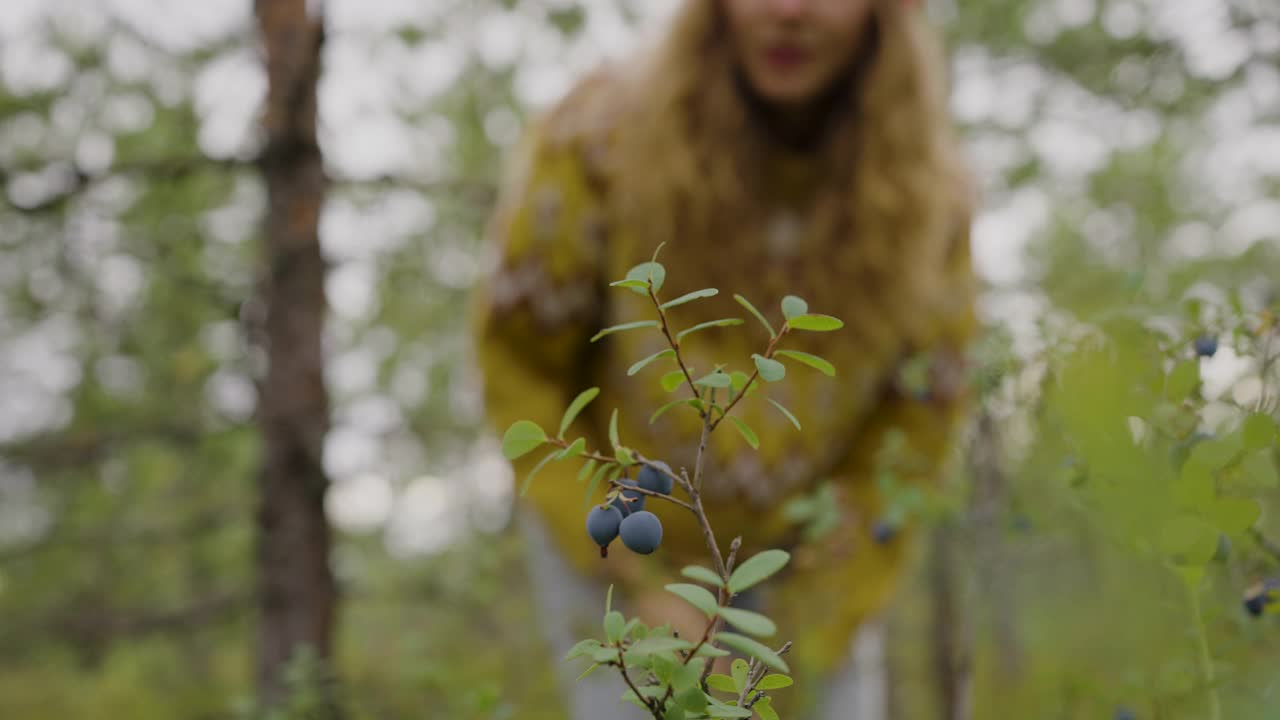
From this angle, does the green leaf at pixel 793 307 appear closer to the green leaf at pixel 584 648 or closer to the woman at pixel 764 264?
the green leaf at pixel 584 648

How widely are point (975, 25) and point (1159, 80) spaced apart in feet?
5.53

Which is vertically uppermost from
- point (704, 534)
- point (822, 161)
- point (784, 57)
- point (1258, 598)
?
point (784, 57)

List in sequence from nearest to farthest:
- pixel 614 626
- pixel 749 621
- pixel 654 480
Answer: pixel 749 621 → pixel 614 626 → pixel 654 480

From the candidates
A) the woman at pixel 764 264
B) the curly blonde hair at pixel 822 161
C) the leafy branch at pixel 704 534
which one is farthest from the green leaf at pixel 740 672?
the curly blonde hair at pixel 822 161

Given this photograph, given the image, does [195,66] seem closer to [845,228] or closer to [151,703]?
[845,228]

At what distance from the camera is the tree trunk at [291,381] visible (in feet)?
10.00

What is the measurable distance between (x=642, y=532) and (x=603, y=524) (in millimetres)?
30

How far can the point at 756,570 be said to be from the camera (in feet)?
1.66

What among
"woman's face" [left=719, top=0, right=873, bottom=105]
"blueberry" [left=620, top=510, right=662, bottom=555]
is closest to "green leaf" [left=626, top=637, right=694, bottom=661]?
"blueberry" [left=620, top=510, right=662, bottom=555]

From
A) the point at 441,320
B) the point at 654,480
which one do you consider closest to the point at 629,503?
the point at 654,480

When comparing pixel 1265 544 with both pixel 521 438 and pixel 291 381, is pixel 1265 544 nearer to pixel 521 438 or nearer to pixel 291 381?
pixel 521 438

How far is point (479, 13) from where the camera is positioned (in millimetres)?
3471

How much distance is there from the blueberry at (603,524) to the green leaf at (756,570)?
0.13 m

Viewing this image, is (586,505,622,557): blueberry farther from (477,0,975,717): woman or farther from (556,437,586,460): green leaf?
(477,0,975,717): woman
